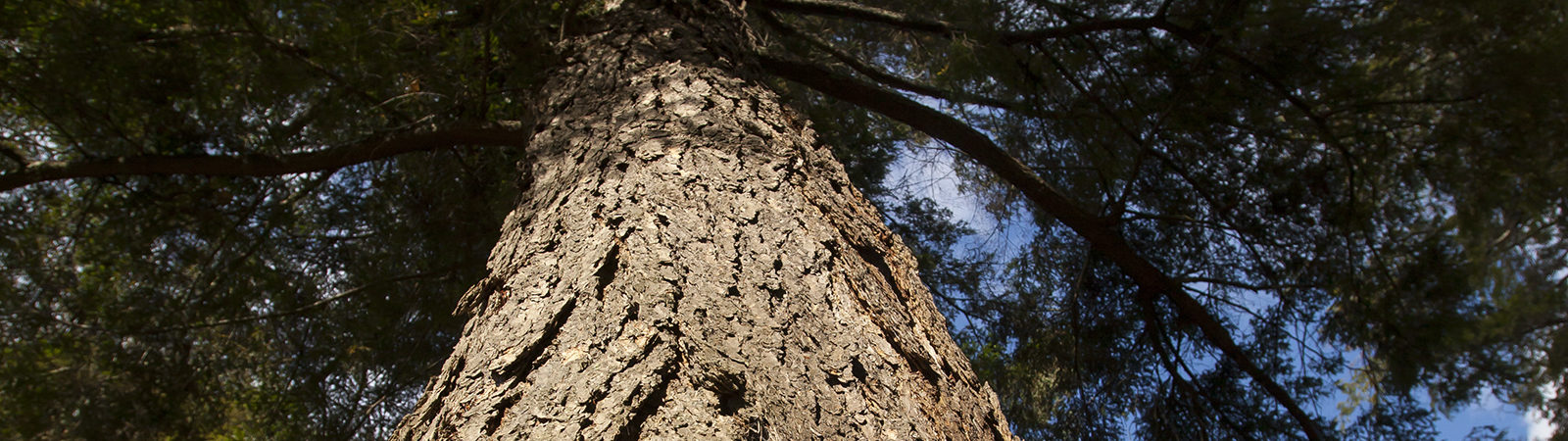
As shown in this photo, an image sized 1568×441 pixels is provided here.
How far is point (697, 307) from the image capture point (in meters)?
1.17

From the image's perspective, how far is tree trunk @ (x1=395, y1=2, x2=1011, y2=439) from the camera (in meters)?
1.04

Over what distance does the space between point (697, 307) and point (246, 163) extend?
2496 millimetres

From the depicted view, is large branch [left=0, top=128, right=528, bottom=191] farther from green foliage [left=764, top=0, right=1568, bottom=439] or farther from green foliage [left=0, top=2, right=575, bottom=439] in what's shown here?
green foliage [left=764, top=0, right=1568, bottom=439]

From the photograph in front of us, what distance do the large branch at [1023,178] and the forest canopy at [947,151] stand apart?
0.04 ft

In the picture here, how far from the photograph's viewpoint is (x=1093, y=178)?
395 cm

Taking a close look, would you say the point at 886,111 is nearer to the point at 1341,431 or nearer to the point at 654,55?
the point at 654,55

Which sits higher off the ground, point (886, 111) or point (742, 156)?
point (886, 111)

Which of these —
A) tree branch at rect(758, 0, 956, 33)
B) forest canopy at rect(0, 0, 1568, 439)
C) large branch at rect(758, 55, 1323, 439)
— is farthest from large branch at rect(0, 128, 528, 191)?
tree branch at rect(758, 0, 956, 33)

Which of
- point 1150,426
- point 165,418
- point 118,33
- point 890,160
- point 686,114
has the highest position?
point 890,160

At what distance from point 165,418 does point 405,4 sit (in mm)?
2105

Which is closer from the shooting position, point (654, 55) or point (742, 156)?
point (742, 156)

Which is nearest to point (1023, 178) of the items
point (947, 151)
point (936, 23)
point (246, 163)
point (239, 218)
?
point (936, 23)

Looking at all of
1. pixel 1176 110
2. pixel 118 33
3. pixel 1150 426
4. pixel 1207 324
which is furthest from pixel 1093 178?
pixel 118 33

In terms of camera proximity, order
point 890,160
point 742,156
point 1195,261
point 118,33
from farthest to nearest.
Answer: point 890,160
point 1195,261
point 118,33
point 742,156
